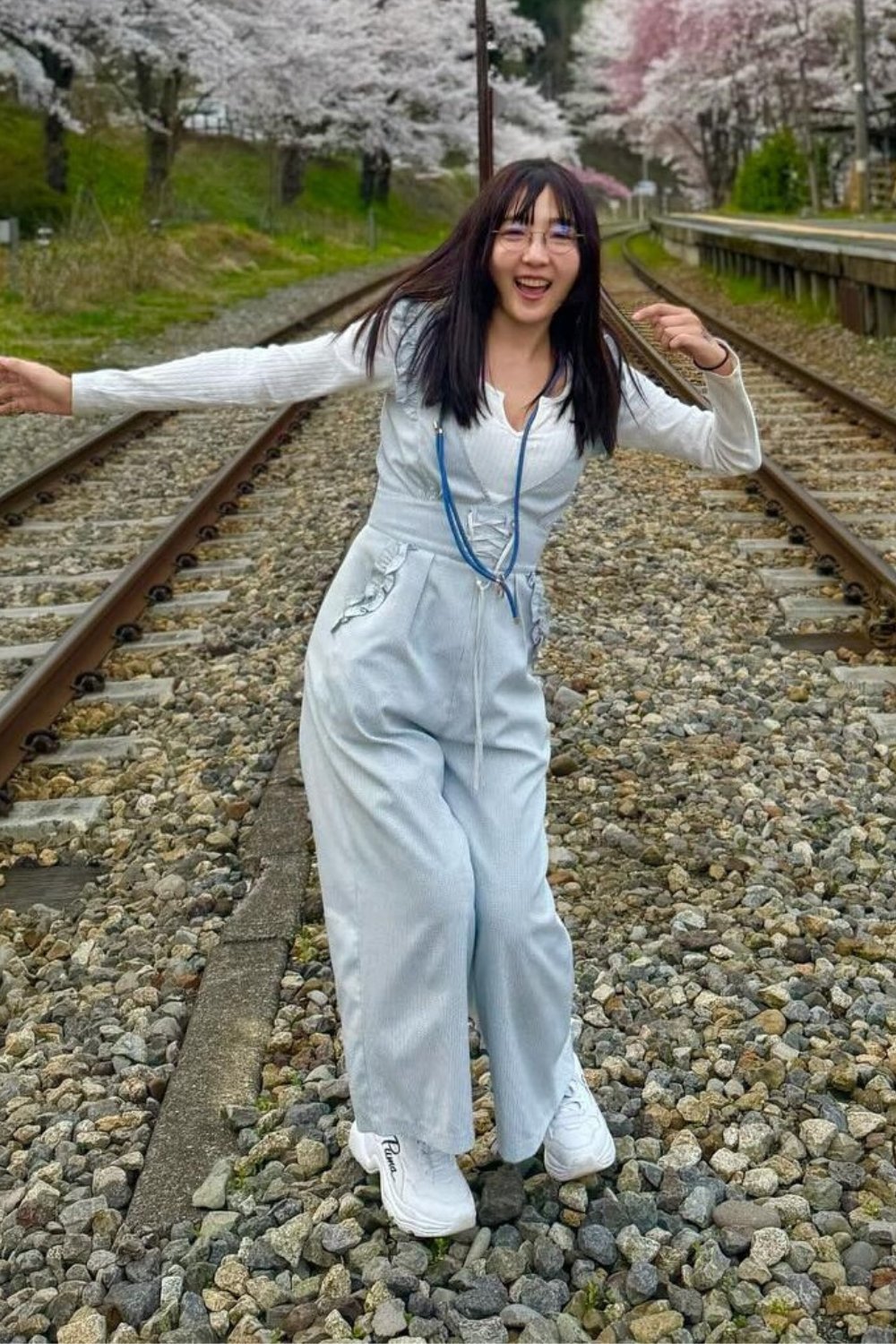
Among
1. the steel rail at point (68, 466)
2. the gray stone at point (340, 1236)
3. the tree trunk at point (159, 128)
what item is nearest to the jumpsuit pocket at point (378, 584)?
the gray stone at point (340, 1236)

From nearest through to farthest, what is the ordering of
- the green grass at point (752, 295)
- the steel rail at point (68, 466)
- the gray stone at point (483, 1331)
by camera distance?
the gray stone at point (483, 1331)
the steel rail at point (68, 466)
the green grass at point (752, 295)

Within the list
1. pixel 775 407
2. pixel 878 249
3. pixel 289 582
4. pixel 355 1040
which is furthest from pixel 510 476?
pixel 878 249

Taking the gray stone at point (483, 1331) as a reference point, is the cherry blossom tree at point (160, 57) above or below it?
above

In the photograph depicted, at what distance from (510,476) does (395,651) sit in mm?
332

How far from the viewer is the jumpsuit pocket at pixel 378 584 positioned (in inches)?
96.1

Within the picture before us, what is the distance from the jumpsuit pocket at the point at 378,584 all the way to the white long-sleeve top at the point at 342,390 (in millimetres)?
172

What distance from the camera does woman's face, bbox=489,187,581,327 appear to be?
7.79 feet

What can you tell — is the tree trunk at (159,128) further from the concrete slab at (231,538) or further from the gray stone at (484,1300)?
the gray stone at (484,1300)

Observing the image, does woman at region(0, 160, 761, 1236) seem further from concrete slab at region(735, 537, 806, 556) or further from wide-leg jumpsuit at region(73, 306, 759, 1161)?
concrete slab at region(735, 537, 806, 556)

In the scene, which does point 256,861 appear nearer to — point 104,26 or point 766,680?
point 766,680

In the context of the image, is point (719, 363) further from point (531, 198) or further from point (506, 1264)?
point (506, 1264)

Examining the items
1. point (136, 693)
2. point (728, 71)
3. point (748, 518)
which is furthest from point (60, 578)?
point (728, 71)

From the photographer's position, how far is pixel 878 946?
345 centimetres

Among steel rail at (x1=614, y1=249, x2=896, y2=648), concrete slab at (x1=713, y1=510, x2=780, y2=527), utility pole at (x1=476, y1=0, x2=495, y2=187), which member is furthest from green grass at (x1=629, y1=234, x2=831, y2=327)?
concrete slab at (x1=713, y1=510, x2=780, y2=527)
